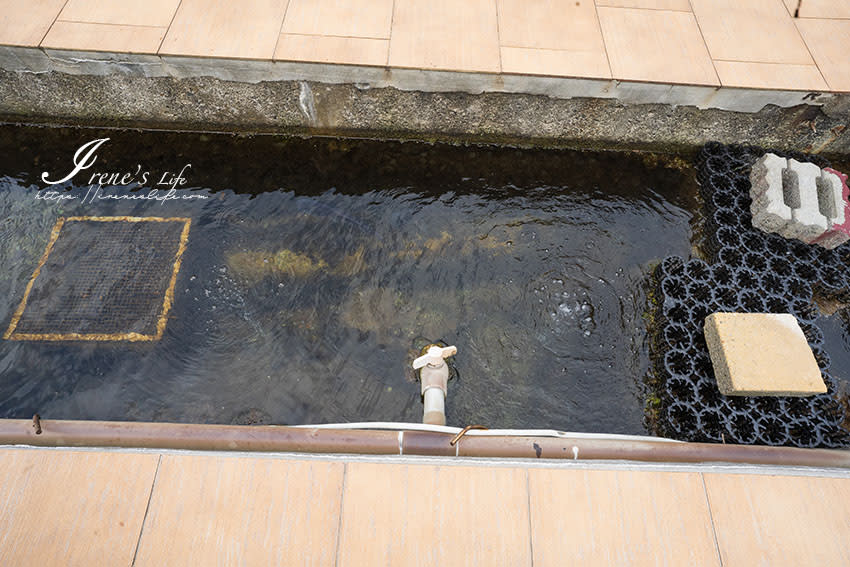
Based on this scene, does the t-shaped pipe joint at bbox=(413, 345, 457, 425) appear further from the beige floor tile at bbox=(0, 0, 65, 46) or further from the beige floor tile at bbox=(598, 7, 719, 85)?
the beige floor tile at bbox=(0, 0, 65, 46)

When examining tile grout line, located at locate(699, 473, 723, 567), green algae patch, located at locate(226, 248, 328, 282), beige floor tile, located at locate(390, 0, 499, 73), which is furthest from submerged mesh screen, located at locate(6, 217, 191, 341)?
tile grout line, located at locate(699, 473, 723, 567)

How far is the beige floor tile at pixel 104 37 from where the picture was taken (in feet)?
14.7

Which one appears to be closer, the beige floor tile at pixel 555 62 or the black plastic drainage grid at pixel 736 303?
the black plastic drainage grid at pixel 736 303

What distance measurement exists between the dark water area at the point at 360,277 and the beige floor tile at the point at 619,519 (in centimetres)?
93

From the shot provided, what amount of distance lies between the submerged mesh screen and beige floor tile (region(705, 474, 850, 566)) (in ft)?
15.0

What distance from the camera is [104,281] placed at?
14.2 feet

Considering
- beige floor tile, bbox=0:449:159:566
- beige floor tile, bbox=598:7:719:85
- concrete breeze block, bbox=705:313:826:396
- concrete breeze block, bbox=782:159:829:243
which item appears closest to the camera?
beige floor tile, bbox=0:449:159:566

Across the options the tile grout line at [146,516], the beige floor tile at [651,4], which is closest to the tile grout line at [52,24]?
the tile grout line at [146,516]

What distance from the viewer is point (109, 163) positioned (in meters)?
5.07

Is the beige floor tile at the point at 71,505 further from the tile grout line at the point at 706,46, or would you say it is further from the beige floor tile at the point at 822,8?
the beige floor tile at the point at 822,8

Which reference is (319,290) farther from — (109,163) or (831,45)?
(831,45)

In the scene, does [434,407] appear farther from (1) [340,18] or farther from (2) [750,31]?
(2) [750,31]

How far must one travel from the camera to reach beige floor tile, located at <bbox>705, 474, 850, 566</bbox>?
2777mm

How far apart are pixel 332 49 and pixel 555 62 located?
7.31 ft
